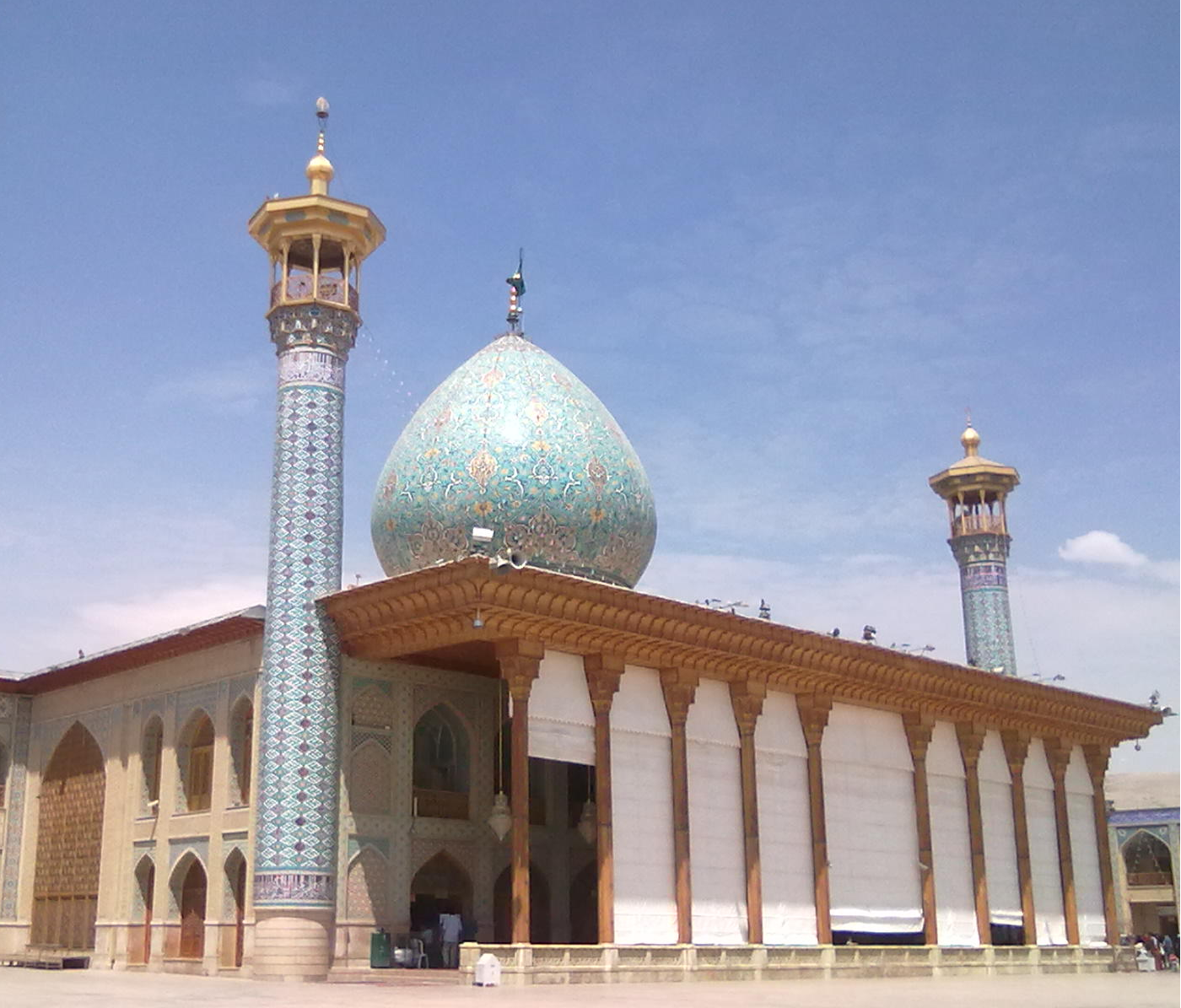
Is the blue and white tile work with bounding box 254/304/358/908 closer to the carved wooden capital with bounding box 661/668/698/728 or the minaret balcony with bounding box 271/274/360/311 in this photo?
the minaret balcony with bounding box 271/274/360/311

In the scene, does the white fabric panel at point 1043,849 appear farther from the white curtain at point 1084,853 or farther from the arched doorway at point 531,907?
the arched doorway at point 531,907

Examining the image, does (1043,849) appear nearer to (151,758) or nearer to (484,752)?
(484,752)

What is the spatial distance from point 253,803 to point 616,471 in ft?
22.0

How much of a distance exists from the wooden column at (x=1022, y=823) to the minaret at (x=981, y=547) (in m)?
5.15

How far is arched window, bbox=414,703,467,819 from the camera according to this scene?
20047 mm

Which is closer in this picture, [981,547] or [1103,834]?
[1103,834]

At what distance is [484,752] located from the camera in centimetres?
2061

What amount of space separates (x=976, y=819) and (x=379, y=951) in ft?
35.2

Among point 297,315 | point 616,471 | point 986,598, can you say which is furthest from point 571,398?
point 986,598

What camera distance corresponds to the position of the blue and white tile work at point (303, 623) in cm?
1780

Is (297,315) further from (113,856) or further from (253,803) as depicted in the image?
(113,856)

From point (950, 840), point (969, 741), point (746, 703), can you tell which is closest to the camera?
point (746, 703)

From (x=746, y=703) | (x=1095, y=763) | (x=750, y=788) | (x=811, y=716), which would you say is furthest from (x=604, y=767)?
(x=1095, y=763)

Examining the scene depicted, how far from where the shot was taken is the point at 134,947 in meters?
20.7
